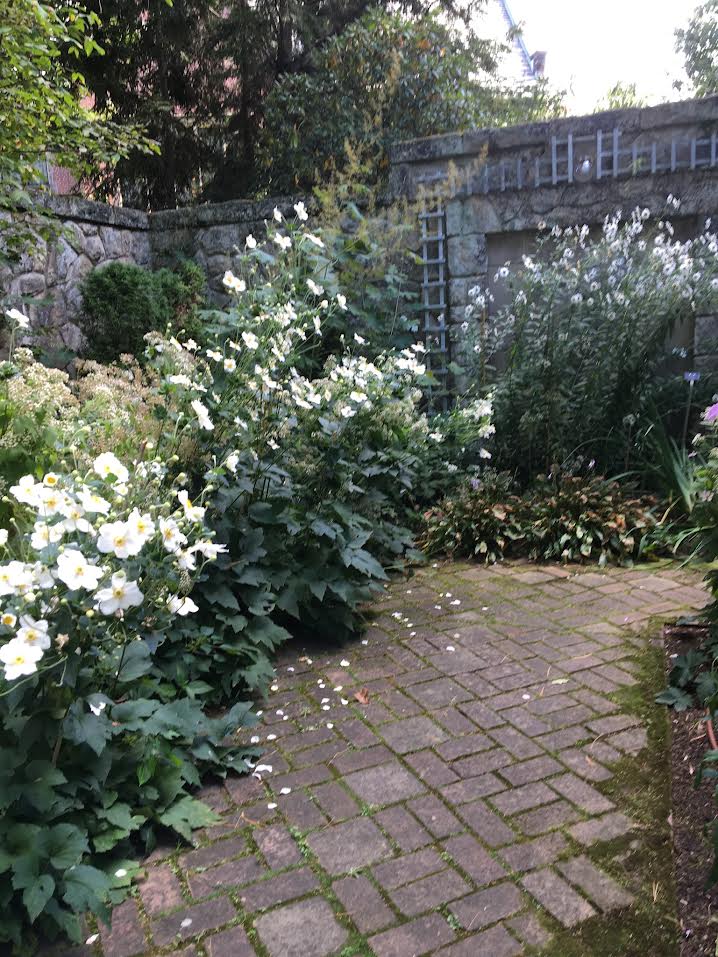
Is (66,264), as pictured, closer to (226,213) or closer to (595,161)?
(226,213)

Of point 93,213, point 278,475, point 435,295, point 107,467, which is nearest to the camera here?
point 107,467

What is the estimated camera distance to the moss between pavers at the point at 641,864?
1.70m

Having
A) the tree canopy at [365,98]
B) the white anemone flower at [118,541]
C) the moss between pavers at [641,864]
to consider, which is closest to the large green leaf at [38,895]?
the white anemone flower at [118,541]

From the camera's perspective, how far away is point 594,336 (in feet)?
15.8

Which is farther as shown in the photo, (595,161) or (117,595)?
(595,161)

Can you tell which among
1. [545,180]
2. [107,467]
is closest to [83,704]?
[107,467]

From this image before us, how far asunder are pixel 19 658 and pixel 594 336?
4.09 metres

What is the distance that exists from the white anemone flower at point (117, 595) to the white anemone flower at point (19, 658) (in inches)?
6.3

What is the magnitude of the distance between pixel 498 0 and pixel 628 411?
5.83 metres

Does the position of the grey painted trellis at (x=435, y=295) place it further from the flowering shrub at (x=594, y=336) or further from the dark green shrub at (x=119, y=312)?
the dark green shrub at (x=119, y=312)

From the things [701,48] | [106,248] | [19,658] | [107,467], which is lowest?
[19,658]

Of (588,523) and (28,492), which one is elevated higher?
(28,492)

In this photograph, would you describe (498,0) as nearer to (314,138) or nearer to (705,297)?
(314,138)

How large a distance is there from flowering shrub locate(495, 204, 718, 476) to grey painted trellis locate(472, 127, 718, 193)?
1.05 feet
